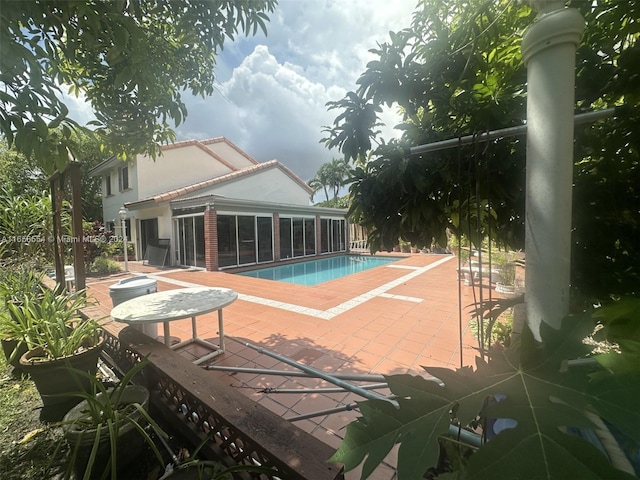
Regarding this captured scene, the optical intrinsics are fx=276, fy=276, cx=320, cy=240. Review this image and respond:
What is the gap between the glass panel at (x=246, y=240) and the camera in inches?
488

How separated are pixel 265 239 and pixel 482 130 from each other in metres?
12.6

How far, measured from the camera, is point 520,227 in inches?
61.7

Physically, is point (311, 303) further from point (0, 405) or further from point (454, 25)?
point (454, 25)

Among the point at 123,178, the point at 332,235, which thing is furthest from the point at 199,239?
the point at 332,235

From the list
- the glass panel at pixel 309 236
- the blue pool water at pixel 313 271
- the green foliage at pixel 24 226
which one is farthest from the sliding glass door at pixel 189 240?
the glass panel at pixel 309 236

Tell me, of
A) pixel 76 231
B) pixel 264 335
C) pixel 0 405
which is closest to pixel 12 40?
pixel 0 405

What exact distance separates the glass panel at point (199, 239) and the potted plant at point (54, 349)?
897cm

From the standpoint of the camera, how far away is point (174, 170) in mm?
15219

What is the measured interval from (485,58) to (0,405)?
186 inches

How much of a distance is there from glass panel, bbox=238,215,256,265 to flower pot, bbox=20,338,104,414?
994 cm

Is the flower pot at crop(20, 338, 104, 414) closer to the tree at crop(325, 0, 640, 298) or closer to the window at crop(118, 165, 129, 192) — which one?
the tree at crop(325, 0, 640, 298)

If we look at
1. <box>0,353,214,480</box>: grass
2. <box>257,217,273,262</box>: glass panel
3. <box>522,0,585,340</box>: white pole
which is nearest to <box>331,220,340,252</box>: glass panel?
<box>257,217,273,262</box>: glass panel

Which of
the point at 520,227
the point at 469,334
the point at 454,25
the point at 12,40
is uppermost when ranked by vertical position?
the point at 454,25

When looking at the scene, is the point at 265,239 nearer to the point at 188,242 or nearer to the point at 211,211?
the point at 211,211
